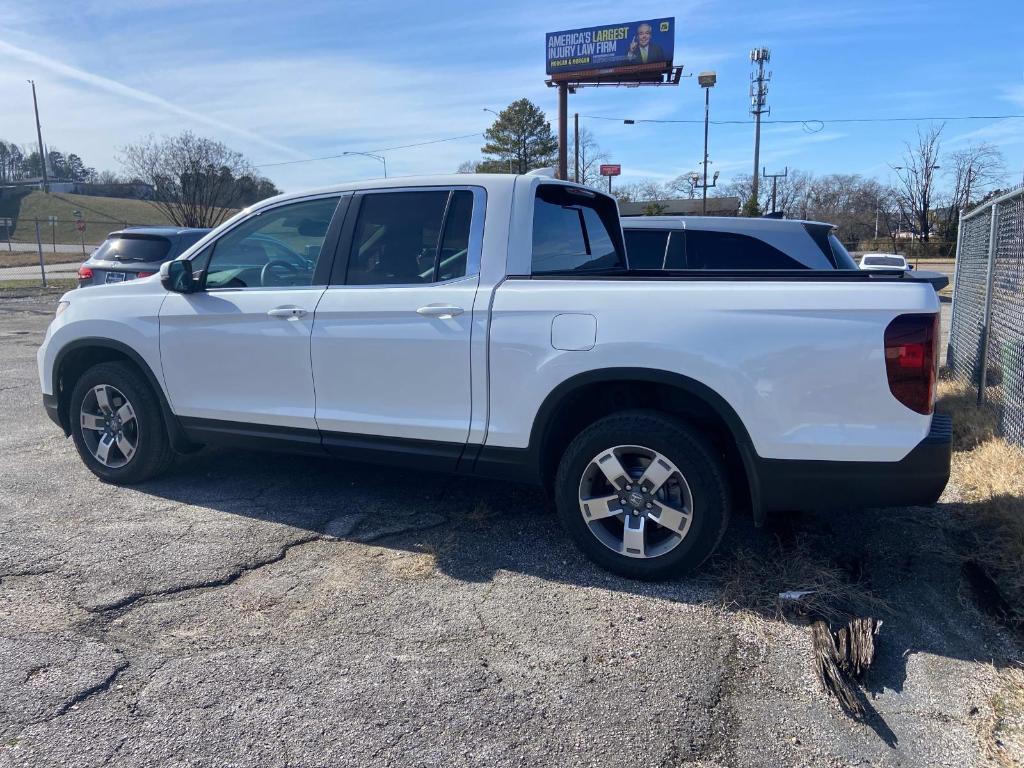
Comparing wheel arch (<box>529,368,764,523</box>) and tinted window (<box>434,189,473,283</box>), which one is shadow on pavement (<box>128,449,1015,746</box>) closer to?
wheel arch (<box>529,368,764,523</box>)

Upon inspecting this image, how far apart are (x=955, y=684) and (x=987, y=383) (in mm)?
4266

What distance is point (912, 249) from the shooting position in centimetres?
4991

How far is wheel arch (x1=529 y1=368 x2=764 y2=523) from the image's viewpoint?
3354 mm

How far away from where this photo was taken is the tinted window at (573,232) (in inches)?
163

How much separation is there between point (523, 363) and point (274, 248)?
6.15 ft

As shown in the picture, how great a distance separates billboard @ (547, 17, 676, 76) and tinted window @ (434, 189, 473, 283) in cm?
3646

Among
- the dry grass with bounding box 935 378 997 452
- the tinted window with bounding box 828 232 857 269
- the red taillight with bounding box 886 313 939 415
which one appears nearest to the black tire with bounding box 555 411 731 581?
the red taillight with bounding box 886 313 939 415

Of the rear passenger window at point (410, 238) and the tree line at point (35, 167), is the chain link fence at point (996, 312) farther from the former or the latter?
the tree line at point (35, 167)

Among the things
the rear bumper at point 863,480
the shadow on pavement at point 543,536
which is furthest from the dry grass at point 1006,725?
the rear bumper at point 863,480

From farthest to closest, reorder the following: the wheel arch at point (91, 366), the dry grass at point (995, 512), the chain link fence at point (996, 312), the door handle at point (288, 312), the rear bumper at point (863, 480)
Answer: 1. the chain link fence at point (996, 312)
2. the wheel arch at point (91, 366)
3. the door handle at point (288, 312)
4. the dry grass at point (995, 512)
5. the rear bumper at point (863, 480)

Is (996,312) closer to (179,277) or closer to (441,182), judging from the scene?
(441,182)

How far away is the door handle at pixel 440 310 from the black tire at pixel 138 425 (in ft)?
6.86

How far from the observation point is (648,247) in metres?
7.12

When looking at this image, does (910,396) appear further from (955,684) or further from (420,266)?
(420,266)
